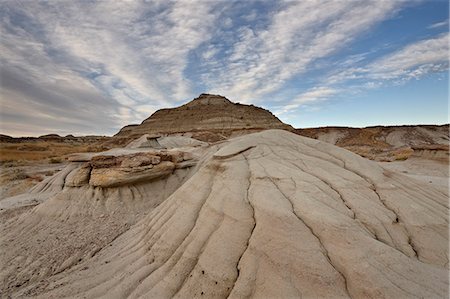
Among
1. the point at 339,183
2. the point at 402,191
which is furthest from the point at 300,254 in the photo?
the point at 402,191

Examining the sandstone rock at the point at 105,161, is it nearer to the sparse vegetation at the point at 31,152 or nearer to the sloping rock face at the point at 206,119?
the sparse vegetation at the point at 31,152

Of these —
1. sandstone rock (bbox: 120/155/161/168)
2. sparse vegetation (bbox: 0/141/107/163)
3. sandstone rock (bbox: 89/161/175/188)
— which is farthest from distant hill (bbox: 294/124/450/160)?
sparse vegetation (bbox: 0/141/107/163)

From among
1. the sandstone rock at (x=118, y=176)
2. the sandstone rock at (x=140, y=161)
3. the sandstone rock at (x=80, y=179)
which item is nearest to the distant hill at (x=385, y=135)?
the sandstone rock at (x=140, y=161)

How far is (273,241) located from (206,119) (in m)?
48.9

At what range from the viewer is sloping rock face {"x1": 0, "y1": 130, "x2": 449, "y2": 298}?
101 inches

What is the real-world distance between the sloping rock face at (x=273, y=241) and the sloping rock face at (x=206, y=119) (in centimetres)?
4028

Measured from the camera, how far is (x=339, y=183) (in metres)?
3.93

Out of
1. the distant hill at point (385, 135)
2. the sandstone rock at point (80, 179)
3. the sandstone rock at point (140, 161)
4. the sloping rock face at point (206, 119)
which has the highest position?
the sloping rock face at point (206, 119)

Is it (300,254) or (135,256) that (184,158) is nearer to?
(135,256)

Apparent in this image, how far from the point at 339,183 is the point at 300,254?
1.66 meters

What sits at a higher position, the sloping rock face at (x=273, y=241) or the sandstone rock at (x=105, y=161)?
the sandstone rock at (x=105, y=161)

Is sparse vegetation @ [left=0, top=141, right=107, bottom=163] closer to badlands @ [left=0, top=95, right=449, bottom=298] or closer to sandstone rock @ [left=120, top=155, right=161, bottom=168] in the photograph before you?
sandstone rock @ [left=120, top=155, right=161, bottom=168]

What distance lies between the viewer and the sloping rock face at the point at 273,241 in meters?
2.56

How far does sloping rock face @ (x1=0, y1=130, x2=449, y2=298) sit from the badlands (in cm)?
1
